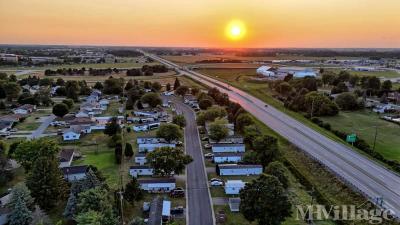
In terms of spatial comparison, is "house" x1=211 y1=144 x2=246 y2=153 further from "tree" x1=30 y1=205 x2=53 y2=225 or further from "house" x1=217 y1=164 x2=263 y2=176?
"tree" x1=30 y1=205 x2=53 y2=225

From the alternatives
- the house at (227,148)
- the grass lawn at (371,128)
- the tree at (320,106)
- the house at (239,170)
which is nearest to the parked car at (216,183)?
the house at (239,170)

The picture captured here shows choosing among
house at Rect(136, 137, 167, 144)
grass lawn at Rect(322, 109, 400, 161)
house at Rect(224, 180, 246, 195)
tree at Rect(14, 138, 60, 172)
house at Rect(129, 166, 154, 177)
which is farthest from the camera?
house at Rect(136, 137, 167, 144)

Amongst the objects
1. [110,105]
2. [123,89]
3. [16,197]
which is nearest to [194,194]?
[16,197]

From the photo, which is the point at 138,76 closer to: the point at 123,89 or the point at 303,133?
the point at 123,89

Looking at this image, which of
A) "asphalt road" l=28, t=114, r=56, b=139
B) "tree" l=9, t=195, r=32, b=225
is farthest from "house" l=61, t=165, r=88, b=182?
"asphalt road" l=28, t=114, r=56, b=139

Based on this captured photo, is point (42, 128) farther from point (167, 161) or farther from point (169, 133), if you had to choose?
point (167, 161)

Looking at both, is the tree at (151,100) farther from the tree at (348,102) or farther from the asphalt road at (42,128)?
the tree at (348,102)

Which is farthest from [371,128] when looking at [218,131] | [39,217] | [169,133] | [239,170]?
[39,217]
